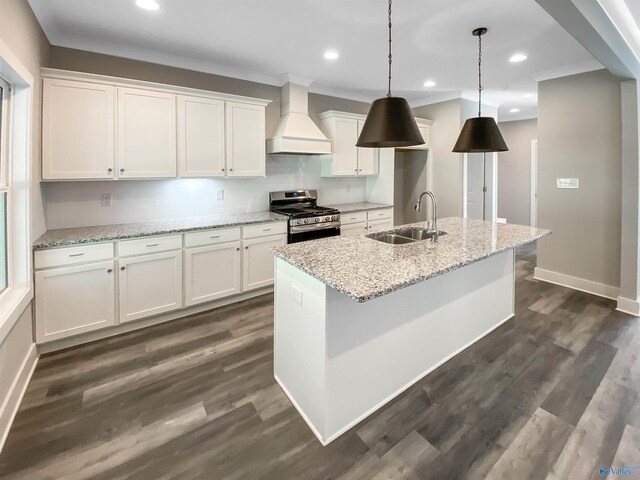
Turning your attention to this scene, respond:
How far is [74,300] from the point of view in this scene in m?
2.70

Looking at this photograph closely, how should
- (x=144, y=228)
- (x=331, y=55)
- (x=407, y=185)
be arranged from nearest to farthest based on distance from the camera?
(x=144, y=228) → (x=331, y=55) → (x=407, y=185)

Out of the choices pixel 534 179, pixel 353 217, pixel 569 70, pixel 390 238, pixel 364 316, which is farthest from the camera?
pixel 534 179

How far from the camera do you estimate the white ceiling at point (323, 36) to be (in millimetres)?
2555

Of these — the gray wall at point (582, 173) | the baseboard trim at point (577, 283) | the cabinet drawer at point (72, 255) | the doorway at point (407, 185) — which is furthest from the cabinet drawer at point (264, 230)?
the baseboard trim at point (577, 283)

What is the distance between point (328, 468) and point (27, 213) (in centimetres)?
262

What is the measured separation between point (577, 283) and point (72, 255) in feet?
17.8

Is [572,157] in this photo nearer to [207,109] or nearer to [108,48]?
[207,109]

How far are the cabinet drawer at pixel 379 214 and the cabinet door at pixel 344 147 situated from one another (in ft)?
2.14

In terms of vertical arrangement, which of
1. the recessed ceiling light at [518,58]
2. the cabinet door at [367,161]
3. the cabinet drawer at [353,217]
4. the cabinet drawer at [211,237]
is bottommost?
the cabinet drawer at [211,237]

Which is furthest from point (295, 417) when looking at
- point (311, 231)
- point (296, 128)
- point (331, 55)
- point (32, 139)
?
point (331, 55)

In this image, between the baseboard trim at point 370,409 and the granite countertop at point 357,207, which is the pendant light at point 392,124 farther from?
the granite countertop at point 357,207

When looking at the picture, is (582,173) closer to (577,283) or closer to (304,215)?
(577,283)

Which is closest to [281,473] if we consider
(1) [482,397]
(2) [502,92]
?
(1) [482,397]

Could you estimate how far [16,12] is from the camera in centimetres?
208
